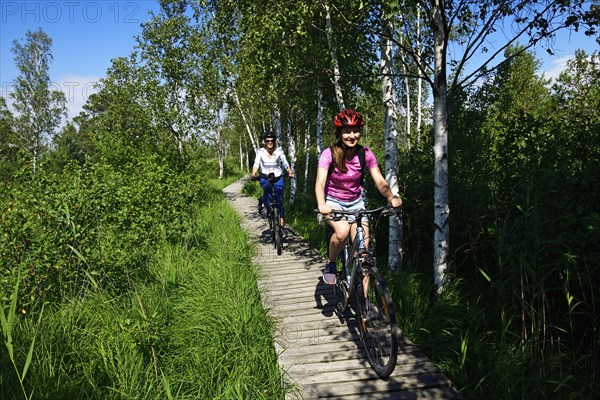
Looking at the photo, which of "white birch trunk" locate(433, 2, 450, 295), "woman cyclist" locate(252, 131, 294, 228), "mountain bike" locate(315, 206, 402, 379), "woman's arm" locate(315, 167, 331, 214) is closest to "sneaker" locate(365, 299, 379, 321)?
"mountain bike" locate(315, 206, 402, 379)

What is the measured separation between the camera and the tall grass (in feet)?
9.39

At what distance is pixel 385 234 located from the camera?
7422mm

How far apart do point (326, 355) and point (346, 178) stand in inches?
72.8

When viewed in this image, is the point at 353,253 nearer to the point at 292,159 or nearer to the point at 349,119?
the point at 349,119

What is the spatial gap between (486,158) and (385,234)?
8.01 ft

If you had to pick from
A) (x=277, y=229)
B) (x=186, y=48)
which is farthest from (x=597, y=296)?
(x=186, y=48)

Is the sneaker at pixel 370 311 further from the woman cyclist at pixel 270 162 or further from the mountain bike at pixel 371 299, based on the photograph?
the woman cyclist at pixel 270 162

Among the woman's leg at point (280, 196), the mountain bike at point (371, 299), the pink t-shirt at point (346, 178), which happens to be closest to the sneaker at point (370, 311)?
the mountain bike at point (371, 299)

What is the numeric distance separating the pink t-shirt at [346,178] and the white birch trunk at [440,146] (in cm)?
107

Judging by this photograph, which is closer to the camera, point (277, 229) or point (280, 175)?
point (277, 229)

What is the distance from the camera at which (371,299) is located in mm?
3326

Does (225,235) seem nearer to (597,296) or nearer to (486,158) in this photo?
(486,158)

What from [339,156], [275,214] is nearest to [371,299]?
[339,156]

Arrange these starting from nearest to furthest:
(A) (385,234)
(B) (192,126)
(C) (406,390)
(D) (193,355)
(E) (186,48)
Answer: (C) (406,390)
(D) (193,355)
(A) (385,234)
(B) (192,126)
(E) (186,48)
